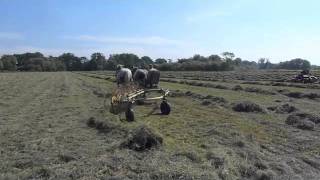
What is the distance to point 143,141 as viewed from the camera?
1148cm

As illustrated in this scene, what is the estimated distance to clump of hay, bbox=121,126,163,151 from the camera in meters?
11.3

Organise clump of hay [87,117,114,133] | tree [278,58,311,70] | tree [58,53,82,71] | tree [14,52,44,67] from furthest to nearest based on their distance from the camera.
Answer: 1. tree [14,52,44,67]
2. tree [278,58,311,70]
3. tree [58,53,82,71]
4. clump of hay [87,117,114,133]

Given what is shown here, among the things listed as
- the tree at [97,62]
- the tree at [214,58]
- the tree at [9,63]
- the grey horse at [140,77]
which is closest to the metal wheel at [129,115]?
the grey horse at [140,77]

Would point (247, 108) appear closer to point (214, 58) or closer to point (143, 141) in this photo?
point (143, 141)

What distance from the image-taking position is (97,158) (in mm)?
10219

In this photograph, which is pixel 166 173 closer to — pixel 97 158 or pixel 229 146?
pixel 97 158

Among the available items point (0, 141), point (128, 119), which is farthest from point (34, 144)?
point (128, 119)

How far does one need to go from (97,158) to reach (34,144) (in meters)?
2.38

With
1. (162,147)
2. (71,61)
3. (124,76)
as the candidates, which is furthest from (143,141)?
(71,61)

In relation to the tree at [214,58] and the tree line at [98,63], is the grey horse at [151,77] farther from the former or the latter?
the tree at [214,58]

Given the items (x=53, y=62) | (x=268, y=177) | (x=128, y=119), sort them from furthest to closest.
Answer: (x=53, y=62) < (x=128, y=119) < (x=268, y=177)

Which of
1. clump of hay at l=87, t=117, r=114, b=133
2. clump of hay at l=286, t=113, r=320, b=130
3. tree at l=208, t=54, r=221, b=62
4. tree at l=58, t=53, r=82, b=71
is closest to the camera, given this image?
clump of hay at l=87, t=117, r=114, b=133

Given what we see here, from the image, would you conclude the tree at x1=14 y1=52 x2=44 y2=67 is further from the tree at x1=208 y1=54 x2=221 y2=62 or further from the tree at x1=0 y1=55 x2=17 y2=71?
the tree at x1=208 y1=54 x2=221 y2=62

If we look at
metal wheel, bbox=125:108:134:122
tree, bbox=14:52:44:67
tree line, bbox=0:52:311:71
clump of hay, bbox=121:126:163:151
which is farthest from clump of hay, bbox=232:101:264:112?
tree, bbox=14:52:44:67
